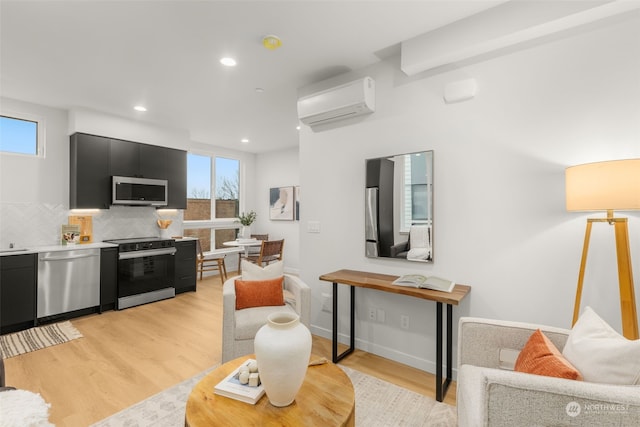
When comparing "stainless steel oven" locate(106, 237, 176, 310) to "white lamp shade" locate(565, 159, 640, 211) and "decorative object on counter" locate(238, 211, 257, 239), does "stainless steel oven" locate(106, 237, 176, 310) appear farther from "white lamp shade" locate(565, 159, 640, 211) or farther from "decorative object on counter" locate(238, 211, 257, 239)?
"white lamp shade" locate(565, 159, 640, 211)

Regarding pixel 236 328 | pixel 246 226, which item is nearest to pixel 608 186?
pixel 236 328

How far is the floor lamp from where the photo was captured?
57.5 inches

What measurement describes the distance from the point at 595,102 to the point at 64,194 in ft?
18.7

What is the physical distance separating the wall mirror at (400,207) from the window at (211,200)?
4.33 m

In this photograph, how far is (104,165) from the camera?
163 inches

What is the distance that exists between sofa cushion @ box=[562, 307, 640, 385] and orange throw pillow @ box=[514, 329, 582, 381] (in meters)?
0.04

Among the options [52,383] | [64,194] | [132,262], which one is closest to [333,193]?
[52,383]

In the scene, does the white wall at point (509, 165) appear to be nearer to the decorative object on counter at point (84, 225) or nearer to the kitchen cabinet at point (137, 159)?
the kitchen cabinet at point (137, 159)

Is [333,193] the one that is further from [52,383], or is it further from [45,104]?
[45,104]

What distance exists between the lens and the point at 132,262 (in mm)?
4141

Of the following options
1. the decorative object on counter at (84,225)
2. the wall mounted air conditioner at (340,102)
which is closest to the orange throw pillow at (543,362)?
the wall mounted air conditioner at (340,102)

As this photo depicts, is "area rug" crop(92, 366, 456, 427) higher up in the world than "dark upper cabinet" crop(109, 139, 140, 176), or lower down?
lower down

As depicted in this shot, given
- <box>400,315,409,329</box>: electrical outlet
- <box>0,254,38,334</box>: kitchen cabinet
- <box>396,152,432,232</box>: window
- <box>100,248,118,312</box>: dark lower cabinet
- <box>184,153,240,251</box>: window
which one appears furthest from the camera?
<box>184,153,240,251</box>: window

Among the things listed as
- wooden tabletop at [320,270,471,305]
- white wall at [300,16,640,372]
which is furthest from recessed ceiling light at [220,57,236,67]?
wooden tabletop at [320,270,471,305]
